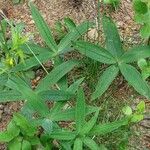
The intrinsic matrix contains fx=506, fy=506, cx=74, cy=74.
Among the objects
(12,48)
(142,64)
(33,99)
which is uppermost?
(12,48)

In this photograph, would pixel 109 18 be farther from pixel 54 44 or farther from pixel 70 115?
pixel 70 115

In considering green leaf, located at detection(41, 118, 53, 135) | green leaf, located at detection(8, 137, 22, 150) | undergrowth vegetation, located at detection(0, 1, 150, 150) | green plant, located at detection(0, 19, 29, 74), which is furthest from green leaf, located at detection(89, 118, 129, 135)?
green plant, located at detection(0, 19, 29, 74)

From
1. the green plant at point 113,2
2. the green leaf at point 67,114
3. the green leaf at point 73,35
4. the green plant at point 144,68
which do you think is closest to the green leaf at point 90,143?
the green leaf at point 67,114

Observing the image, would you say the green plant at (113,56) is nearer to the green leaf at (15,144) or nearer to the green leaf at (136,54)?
the green leaf at (136,54)

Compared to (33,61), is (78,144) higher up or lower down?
lower down

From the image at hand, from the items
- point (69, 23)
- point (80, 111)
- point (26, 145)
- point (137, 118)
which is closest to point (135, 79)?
point (137, 118)

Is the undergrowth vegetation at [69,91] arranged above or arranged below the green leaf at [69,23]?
below

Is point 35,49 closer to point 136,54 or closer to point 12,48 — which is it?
point 12,48

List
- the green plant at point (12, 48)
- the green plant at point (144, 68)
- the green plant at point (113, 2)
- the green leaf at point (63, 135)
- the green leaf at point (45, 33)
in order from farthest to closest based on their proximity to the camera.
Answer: the green plant at point (113, 2) < the green leaf at point (45, 33) < the green plant at point (144, 68) < the green leaf at point (63, 135) < the green plant at point (12, 48)
